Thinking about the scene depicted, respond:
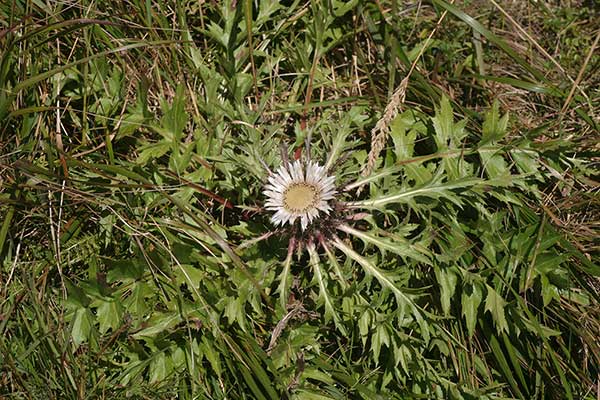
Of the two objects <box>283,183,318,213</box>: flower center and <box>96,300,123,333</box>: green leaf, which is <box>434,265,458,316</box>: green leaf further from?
<box>96,300,123,333</box>: green leaf

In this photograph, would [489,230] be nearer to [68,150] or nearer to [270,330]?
[270,330]

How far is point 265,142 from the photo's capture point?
2791mm

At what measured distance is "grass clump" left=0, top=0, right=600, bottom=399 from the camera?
107 inches

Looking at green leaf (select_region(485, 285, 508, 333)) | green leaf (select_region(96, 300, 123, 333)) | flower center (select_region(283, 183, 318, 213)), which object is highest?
flower center (select_region(283, 183, 318, 213))

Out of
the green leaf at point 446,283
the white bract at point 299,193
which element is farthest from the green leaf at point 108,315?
the green leaf at point 446,283

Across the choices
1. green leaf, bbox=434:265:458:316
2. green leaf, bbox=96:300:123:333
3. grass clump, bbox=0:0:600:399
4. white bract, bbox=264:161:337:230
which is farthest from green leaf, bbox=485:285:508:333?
green leaf, bbox=96:300:123:333

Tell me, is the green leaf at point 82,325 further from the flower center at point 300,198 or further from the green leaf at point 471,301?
the green leaf at point 471,301

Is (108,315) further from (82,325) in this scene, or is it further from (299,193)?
(299,193)

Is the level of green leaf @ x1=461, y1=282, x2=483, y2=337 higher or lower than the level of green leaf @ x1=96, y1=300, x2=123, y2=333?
lower

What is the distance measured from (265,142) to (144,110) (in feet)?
1.72

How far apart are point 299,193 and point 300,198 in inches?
0.8

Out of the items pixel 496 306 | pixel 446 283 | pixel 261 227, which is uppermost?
pixel 261 227

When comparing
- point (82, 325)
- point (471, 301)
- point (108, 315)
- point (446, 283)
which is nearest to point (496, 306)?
point (471, 301)

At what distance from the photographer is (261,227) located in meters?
2.88
